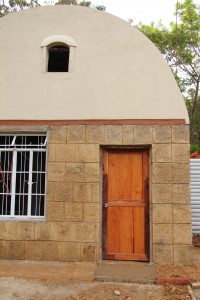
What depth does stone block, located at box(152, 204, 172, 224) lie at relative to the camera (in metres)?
5.94

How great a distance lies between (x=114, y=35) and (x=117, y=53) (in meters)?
0.39

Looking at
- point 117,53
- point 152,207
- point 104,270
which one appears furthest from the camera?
point 117,53

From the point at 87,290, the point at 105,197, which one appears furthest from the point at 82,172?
the point at 87,290

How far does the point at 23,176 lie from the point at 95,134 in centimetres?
161

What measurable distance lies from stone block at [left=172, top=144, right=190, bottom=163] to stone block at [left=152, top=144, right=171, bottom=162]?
3.6 inches

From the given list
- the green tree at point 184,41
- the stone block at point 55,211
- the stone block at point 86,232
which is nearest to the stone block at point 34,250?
the stone block at point 55,211

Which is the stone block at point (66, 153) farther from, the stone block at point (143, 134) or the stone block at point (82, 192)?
the stone block at point (143, 134)

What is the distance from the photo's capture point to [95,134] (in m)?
6.23

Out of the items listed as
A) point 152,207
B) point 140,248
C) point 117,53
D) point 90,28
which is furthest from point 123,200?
point 90,28

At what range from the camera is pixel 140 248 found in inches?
241

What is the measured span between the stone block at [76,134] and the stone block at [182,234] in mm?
2332

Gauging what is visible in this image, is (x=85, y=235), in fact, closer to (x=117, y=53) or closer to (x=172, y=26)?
(x=117, y=53)

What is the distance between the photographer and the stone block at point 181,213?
5922 millimetres

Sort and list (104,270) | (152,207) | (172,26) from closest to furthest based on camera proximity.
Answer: (104,270)
(152,207)
(172,26)
